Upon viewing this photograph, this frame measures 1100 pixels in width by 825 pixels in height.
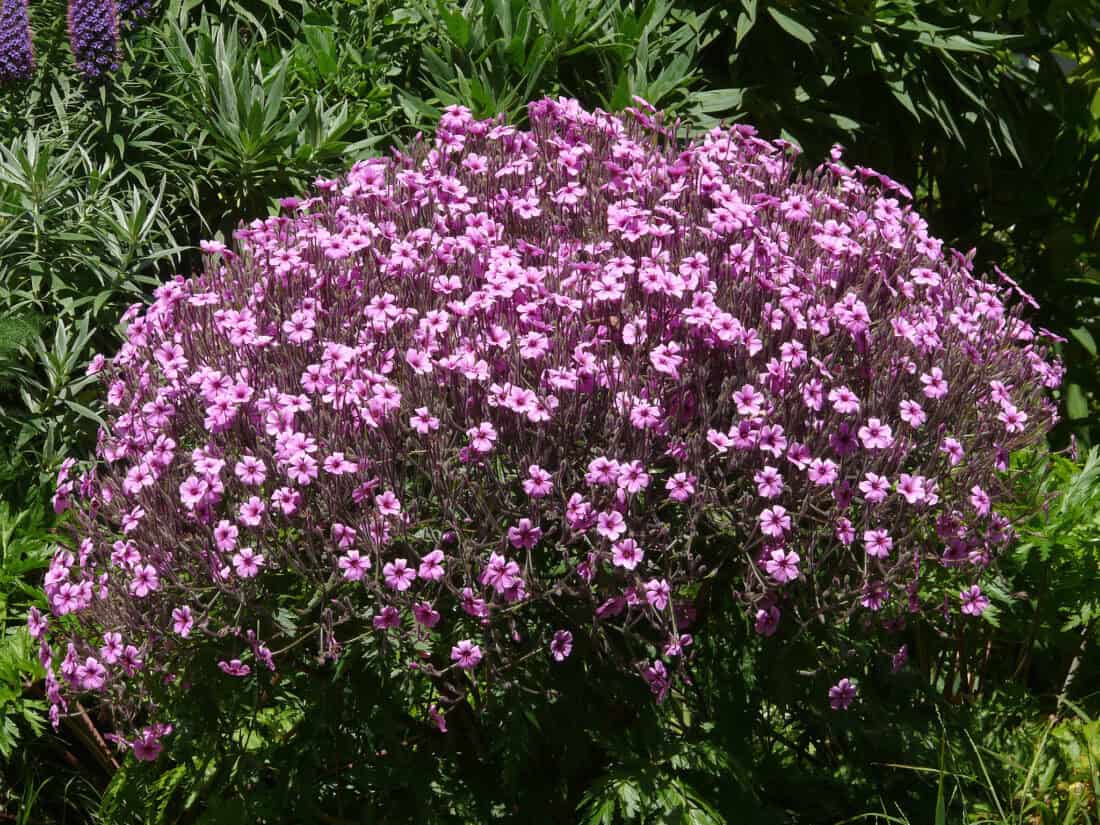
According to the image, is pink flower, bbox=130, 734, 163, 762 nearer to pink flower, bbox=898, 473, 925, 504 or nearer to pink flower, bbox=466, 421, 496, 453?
pink flower, bbox=466, 421, 496, 453

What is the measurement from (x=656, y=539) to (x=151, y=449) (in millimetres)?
1173

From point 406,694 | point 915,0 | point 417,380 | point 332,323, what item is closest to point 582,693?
point 406,694

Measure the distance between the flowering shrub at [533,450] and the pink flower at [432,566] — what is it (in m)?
0.01

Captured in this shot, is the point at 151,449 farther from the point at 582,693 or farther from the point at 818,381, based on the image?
the point at 818,381

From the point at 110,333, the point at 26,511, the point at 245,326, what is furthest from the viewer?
the point at 110,333

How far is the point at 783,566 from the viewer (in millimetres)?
Answer: 2439

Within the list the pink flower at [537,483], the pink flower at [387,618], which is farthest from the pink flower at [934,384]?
the pink flower at [387,618]

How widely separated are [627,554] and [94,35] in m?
3.01

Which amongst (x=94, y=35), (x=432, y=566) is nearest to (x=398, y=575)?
(x=432, y=566)

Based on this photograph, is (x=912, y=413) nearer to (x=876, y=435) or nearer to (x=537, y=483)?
(x=876, y=435)

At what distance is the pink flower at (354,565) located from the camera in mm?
2311

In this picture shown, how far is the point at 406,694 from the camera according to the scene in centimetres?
262

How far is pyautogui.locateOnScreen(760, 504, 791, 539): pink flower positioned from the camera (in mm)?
2410

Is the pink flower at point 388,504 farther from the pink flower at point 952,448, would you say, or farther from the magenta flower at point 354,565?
the pink flower at point 952,448
